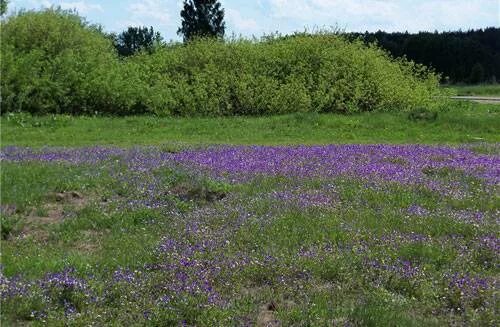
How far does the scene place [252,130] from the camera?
20531 millimetres

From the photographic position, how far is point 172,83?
26.7 m

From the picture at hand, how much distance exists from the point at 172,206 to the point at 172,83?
60.9ft

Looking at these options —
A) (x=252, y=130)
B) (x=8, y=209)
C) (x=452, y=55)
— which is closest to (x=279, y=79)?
(x=252, y=130)

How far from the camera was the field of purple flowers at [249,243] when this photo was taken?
5.43m

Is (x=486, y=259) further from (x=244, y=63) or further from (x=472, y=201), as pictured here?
(x=244, y=63)

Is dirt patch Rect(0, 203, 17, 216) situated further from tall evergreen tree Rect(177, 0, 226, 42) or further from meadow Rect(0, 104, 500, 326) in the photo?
tall evergreen tree Rect(177, 0, 226, 42)

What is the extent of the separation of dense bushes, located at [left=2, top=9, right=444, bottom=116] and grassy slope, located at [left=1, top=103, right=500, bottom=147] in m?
2.39

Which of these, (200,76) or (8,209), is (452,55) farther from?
(8,209)

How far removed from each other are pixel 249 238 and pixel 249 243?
0.14 metres

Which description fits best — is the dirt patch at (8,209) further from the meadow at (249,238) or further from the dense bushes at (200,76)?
the dense bushes at (200,76)

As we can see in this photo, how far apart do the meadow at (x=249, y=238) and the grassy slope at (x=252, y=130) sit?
16.6ft

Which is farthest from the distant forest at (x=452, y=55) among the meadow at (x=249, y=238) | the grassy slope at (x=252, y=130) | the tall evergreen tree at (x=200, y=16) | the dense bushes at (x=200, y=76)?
the meadow at (x=249, y=238)

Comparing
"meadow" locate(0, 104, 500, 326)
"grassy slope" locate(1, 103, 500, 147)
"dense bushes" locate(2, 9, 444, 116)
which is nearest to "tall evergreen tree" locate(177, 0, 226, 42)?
"dense bushes" locate(2, 9, 444, 116)

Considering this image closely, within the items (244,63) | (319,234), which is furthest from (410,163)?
(244,63)
